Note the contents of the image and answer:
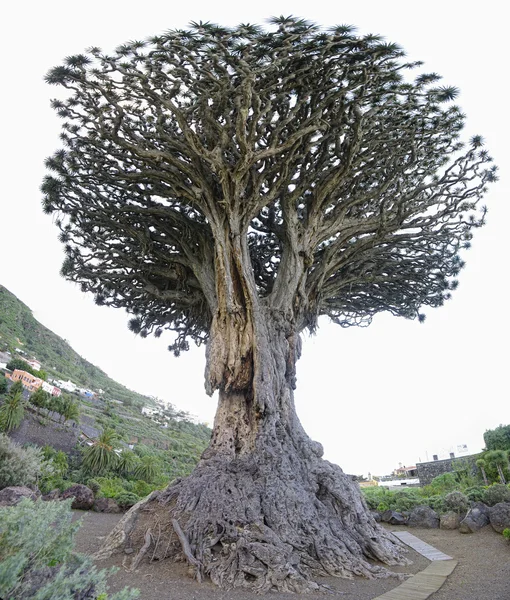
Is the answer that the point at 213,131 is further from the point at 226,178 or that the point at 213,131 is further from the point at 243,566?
the point at 243,566

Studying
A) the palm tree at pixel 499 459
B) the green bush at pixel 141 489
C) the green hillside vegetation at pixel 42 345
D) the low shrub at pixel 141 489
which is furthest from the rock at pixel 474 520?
the green hillside vegetation at pixel 42 345

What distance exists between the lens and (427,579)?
5211 mm

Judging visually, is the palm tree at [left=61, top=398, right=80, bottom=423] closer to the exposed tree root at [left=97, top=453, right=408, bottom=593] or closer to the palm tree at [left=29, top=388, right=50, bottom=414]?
the palm tree at [left=29, top=388, right=50, bottom=414]

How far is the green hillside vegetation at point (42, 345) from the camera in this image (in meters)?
49.7

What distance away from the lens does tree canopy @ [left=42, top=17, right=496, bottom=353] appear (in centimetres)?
702

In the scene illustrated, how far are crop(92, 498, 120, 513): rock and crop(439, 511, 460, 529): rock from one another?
8782 mm

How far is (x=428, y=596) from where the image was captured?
448 cm

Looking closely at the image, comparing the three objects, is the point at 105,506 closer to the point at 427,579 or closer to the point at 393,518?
the point at 393,518

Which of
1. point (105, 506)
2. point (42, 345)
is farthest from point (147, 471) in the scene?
point (42, 345)

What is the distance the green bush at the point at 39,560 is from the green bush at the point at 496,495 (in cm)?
1034

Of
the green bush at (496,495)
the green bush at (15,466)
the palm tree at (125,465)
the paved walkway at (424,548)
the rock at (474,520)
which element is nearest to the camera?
the paved walkway at (424,548)

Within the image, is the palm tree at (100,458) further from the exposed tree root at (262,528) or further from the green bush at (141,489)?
the exposed tree root at (262,528)

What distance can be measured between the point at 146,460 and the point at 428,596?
52.6 feet

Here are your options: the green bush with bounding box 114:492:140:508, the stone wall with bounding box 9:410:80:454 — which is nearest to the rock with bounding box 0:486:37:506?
the green bush with bounding box 114:492:140:508
